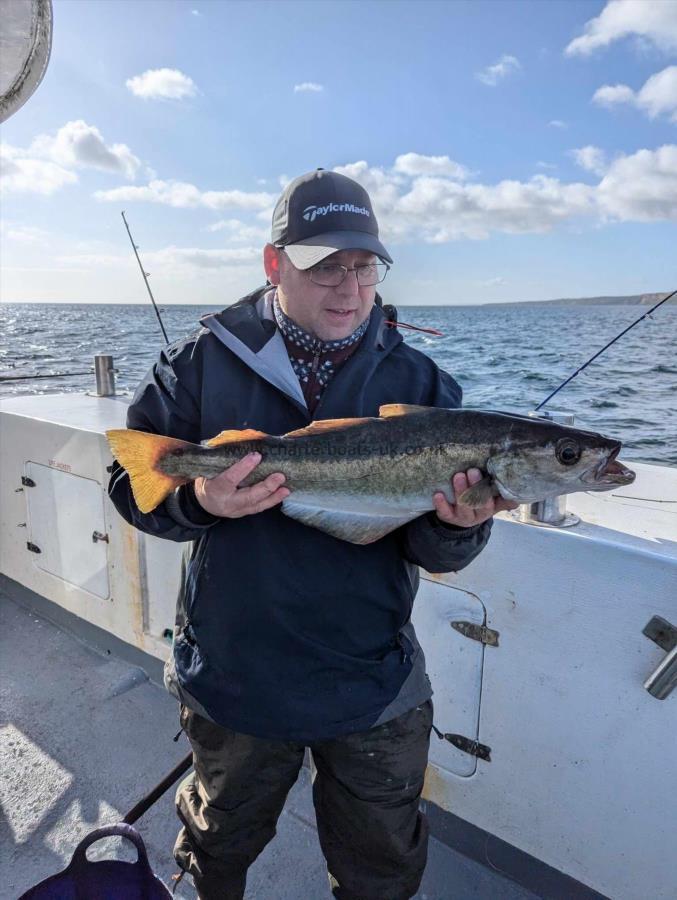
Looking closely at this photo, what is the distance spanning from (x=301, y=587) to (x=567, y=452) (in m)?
1.18

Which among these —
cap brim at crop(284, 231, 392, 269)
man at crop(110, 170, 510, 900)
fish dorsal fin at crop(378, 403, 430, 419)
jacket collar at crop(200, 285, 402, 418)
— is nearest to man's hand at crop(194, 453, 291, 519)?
man at crop(110, 170, 510, 900)

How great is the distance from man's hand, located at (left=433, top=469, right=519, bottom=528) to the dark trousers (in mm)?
838

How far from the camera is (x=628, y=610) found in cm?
258

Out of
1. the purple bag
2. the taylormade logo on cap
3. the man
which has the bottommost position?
the purple bag

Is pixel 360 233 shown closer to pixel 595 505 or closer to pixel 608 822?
pixel 595 505

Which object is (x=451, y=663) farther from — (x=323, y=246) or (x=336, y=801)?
(x=323, y=246)

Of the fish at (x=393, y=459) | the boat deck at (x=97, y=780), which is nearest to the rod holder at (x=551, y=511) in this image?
the fish at (x=393, y=459)

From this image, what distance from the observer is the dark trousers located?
2445 millimetres

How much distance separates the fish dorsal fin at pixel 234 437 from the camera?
2420 mm

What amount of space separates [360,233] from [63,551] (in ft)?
13.1

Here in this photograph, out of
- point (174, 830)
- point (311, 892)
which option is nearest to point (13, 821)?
point (174, 830)

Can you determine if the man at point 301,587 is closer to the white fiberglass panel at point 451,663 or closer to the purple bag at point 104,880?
the purple bag at point 104,880

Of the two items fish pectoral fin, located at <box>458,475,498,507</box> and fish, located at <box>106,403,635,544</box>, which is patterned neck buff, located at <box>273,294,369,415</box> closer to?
fish, located at <box>106,403,635,544</box>

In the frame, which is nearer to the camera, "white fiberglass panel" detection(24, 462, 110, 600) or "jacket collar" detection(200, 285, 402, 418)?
"jacket collar" detection(200, 285, 402, 418)
